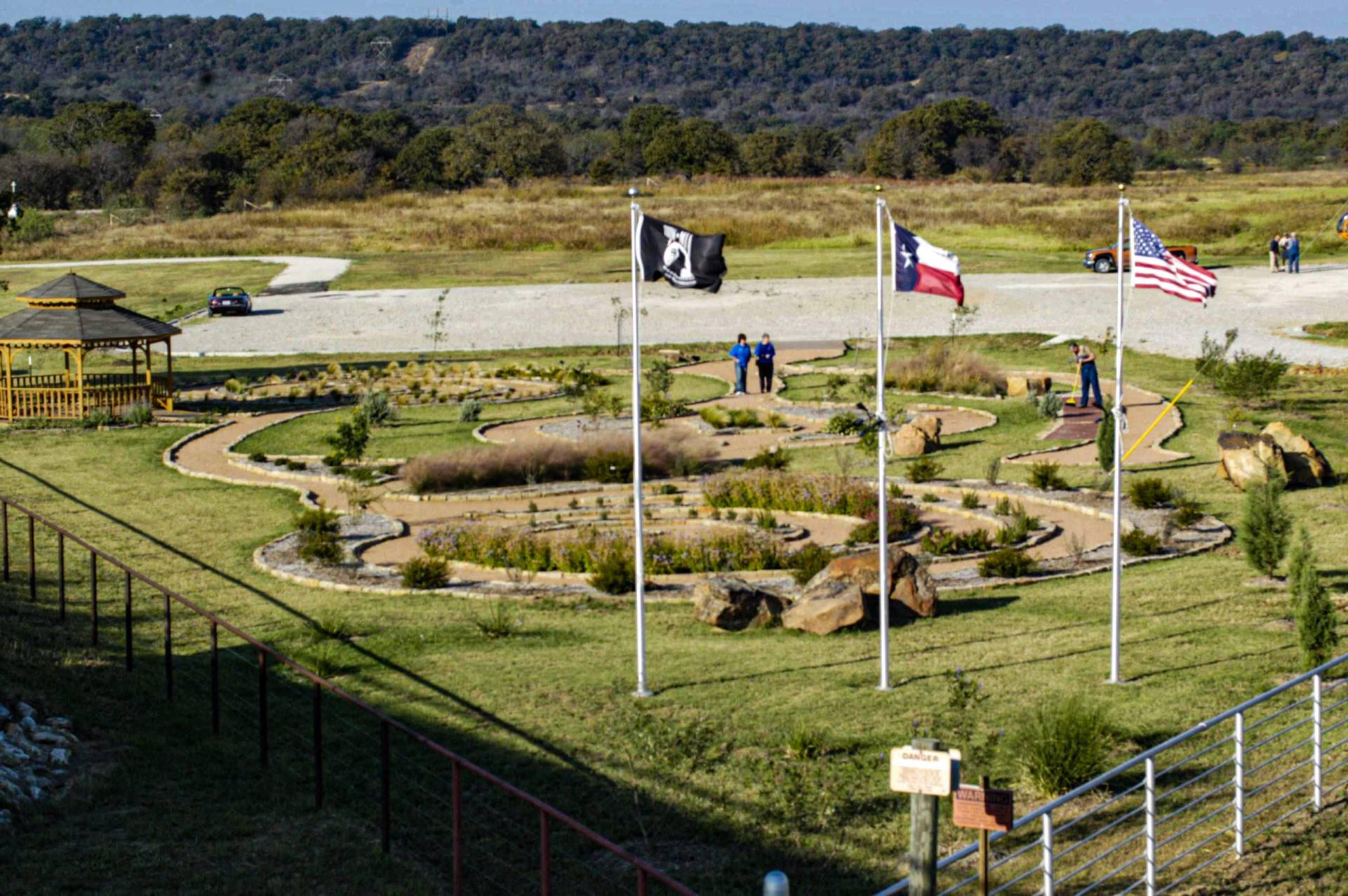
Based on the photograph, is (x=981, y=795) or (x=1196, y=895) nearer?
(x=981, y=795)

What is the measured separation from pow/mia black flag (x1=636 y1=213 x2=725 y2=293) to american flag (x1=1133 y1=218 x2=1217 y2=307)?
441cm

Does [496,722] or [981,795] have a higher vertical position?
[981,795]

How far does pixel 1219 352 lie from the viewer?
3556cm

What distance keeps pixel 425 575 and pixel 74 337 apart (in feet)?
58.0

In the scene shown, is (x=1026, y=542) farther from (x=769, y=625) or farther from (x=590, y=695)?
(x=590, y=695)

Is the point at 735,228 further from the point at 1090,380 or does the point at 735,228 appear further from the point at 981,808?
the point at 981,808

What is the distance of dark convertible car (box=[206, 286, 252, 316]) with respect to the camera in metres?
58.3

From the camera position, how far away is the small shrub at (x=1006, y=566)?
65.9 feet

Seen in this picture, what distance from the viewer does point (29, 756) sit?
1325cm

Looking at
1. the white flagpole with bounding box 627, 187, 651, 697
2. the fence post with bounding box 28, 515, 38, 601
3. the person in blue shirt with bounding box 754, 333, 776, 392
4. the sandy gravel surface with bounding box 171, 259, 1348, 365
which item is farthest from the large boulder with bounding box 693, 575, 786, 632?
the sandy gravel surface with bounding box 171, 259, 1348, 365

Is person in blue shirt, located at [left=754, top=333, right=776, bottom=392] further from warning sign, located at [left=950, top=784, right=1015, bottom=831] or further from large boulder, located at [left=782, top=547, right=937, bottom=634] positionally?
warning sign, located at [left=950, top=784, right=1015, bottom=831]

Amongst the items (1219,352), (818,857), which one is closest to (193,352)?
(1219,352)

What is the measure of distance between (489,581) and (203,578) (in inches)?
145

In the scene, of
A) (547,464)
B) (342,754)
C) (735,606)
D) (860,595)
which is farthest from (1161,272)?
(547,464)
